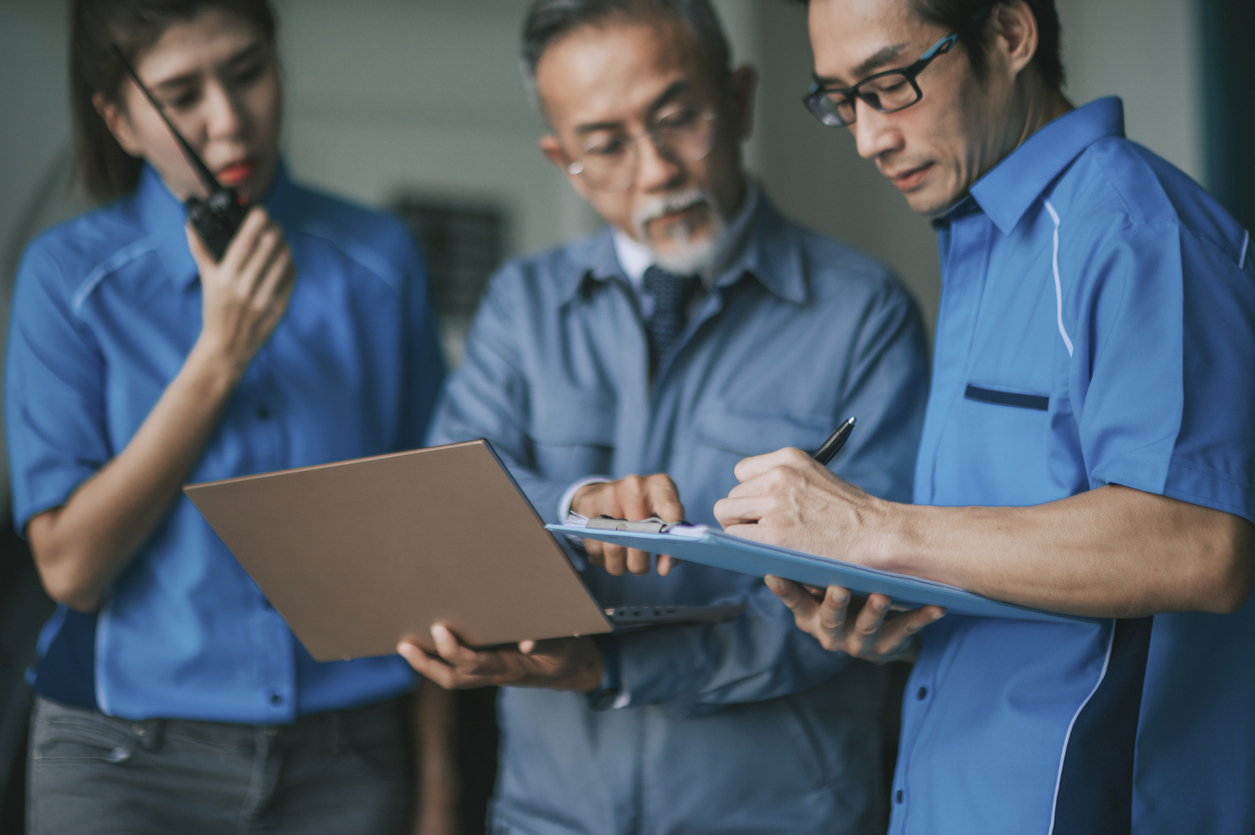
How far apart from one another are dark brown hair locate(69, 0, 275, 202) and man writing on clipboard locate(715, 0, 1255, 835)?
0.85 metres

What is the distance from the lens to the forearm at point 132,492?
1.34 m

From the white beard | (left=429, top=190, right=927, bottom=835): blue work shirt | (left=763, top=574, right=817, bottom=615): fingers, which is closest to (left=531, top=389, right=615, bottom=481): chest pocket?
(left=429, top=190, right=927, bottom=835): blue work shirt

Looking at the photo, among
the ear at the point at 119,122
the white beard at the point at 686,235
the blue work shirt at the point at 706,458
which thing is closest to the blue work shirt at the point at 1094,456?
the blue work shirt at the point at 706,458

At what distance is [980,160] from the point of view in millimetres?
1120

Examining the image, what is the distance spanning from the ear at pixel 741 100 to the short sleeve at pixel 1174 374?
785 mm

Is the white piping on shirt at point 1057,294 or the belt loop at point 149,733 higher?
the white piping on shirt at point 1057,294

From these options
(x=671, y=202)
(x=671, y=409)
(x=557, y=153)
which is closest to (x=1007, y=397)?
(x=671, y=409)

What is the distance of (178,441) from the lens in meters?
1.35

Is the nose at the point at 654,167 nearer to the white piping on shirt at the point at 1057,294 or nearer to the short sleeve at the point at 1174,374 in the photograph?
the white piping on shirt at the point at 1057,294

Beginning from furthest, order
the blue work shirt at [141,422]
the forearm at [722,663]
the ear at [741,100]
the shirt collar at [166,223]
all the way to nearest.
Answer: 1. the ear at [741,100]
2. the shirt collar at [166,223]
3. the blue work shirt at [141,422]
4. the forearm at [722,663]

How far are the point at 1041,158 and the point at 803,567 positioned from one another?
499mm

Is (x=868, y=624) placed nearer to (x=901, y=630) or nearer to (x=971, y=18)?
(x=901, y=630)

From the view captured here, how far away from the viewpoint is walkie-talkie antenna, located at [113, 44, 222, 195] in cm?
140

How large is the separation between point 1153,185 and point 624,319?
0.76 meters
